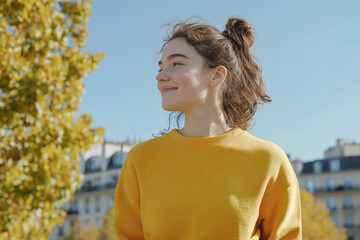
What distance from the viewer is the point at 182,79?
2355 millimetres

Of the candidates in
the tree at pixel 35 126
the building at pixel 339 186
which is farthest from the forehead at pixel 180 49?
the building at pixel 339 186

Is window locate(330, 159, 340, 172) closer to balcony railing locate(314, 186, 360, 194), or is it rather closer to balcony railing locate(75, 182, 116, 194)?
balcony railing locate(314, 186, 360, 194)

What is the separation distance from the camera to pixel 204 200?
2197 millimetres

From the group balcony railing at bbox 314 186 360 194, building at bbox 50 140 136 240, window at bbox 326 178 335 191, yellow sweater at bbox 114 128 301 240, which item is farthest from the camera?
building at bbox 50 140 136 240

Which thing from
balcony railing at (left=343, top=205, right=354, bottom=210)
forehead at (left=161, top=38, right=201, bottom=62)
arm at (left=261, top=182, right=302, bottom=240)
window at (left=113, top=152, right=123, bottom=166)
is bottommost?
balcony railing at (left=343, top=205, right=354, bottom=210)

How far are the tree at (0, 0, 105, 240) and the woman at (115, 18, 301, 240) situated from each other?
476cm

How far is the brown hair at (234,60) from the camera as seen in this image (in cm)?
244

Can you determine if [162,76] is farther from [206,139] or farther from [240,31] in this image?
[240,31]

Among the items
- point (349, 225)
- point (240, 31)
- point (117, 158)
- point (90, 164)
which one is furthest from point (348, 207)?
point (240, 31)

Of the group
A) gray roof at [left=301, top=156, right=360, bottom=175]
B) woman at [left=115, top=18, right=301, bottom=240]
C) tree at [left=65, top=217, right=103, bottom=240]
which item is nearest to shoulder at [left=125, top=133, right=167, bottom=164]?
woman at [left=115, top=18, right=301, bottom=240]

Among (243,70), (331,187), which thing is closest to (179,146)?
(243,70)

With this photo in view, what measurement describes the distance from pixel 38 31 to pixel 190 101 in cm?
547

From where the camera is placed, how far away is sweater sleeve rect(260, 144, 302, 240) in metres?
2.27

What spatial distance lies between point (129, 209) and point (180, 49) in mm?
794
